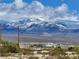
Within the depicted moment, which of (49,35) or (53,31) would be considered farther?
(53,31)

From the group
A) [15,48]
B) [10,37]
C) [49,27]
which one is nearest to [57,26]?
[49,27]

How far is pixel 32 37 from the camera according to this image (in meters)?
121

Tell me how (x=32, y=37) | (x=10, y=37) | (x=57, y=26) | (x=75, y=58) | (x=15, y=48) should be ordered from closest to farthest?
(x=75, y=58)
(x=15, y=48)
(x=10, y=37)
(x=32, y=37)
(x=57, y=26)

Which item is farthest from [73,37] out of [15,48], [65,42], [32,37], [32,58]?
[32,58]

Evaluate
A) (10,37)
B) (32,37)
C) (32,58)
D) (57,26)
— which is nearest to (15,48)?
(32,58)

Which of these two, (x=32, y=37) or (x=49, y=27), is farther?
(x=49, y=27)

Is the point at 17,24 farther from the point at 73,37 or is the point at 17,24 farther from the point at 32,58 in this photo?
the point at 32,58

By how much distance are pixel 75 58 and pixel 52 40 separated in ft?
223

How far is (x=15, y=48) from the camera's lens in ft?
247

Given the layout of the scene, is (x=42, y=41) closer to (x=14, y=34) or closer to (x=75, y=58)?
(x=14, y=34)

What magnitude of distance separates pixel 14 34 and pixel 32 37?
610cm

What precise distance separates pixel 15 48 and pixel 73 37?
134ft

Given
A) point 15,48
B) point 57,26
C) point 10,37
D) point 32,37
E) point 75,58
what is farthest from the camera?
point 57,26

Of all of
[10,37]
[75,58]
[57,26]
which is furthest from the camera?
[57,26]
